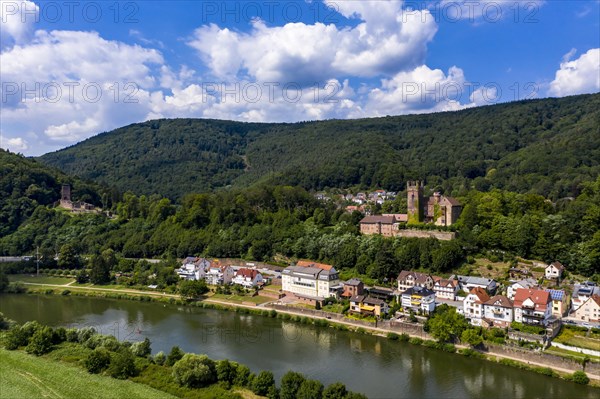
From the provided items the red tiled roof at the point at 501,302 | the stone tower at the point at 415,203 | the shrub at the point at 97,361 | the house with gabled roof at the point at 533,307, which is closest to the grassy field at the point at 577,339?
the house with gabled roof at the point at 533,307

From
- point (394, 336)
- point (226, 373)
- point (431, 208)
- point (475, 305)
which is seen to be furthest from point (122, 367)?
point (431, 208)

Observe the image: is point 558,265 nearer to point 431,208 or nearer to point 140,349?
point 431,208

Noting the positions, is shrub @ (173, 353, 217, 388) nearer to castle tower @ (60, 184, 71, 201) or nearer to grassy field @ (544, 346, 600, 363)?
grassy field @ (544, 346, 600, 363)

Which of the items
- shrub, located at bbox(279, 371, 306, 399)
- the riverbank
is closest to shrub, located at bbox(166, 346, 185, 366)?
shrub, located at bbox(279, 371, 306, 399)

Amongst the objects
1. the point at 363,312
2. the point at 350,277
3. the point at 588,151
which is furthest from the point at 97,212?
the point at 588,151

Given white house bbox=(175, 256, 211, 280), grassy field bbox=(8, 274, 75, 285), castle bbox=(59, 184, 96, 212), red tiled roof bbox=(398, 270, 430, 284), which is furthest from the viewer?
castle bbox=(59, 184, 96, 212)
